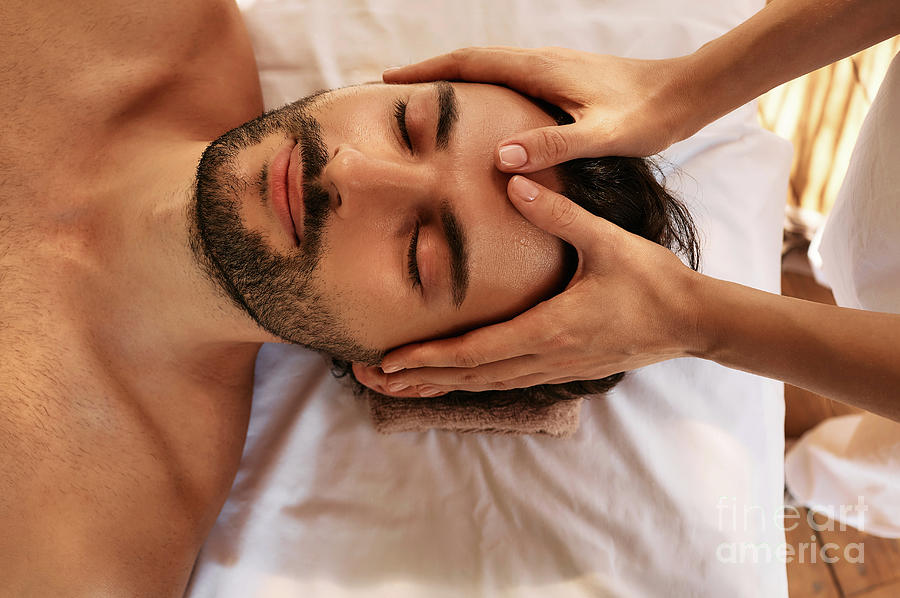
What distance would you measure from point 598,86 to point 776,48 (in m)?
0.37

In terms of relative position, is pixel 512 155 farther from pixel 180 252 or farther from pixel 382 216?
pixel 180 252

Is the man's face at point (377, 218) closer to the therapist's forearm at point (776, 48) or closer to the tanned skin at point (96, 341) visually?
the tanned skin at point (96, 341)

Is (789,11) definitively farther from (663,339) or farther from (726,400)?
(726,400)

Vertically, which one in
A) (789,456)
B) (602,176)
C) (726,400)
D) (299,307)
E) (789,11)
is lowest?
(789,456)

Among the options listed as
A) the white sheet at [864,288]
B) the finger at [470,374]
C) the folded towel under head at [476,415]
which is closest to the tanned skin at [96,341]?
the folded towel under head at [476,415]

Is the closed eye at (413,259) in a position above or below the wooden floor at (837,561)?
above

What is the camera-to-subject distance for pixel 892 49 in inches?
94.1

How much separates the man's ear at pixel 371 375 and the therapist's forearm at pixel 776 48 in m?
0.88

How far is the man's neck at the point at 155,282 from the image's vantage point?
1443 millimetres

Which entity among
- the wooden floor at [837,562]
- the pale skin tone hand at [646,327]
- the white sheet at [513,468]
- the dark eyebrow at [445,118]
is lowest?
the wooden floor at [837,562]

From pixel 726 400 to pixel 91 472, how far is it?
156 centimetres

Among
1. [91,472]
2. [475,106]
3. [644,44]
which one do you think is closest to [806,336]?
[475,106]

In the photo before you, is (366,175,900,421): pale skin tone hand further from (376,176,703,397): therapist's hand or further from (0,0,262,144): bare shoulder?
(0,0,262,144): bare shoulder

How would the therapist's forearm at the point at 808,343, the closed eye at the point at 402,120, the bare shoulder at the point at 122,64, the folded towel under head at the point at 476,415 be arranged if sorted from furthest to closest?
the folded towel under head at the point at 476,415 < the bare shoulder at the point at 122,64 < the closed eye at the point at 402,120 < the therapist's forearm at the point at 808,343
